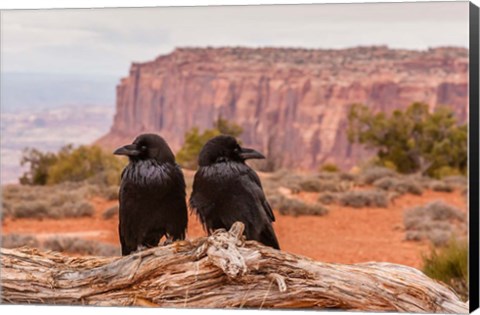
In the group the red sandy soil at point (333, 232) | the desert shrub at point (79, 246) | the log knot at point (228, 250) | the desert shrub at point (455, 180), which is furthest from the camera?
the desert shrub at point (455, 180)

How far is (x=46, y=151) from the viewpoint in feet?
98.5

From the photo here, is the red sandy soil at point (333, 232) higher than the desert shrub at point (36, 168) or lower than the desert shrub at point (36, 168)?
lower

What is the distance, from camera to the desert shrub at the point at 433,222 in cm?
2145

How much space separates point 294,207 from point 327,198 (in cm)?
154

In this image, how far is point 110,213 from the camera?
2120cm

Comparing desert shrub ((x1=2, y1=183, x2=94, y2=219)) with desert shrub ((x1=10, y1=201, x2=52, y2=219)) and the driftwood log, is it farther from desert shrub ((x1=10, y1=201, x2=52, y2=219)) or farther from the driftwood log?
the driftwood log

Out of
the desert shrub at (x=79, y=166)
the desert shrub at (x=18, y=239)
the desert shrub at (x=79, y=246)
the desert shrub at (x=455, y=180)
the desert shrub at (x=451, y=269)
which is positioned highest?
the desert shrub at (x=79, y=166)

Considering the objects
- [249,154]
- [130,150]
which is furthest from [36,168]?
[249,154]

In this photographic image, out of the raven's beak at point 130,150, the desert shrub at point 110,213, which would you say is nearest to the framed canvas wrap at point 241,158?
the raven's beak at point 130,150

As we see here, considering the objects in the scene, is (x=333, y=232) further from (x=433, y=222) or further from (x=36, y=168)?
(x=36, y=168)

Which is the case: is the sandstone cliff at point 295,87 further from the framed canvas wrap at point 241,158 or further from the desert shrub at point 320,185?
the desert shrub at point 320,185

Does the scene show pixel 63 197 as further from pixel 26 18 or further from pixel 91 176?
pixel 26 18

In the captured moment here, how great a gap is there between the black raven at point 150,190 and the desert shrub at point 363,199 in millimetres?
15384

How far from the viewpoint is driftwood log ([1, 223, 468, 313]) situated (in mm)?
7758
